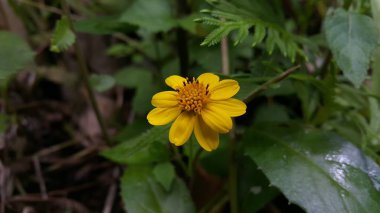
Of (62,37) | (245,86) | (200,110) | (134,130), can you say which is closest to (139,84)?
(134,130)

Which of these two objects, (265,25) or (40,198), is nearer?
(265,25)

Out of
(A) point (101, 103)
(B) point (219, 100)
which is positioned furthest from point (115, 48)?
(B) point (219, 100)

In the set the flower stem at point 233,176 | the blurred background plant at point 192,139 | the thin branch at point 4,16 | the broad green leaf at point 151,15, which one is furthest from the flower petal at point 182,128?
the thin branch at point 4,16

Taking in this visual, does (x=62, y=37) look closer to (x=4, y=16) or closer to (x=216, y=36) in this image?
(x=216, y=36)

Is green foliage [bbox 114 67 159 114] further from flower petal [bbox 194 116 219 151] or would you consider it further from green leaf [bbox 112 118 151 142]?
flower petal [bbox 194 116 219 151]

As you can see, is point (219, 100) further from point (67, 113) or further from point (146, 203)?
point (67, 113)
